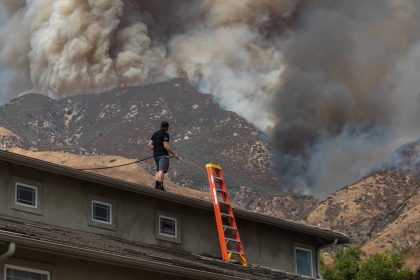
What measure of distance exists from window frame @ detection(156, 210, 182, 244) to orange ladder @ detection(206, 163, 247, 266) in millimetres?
937

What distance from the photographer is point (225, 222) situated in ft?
91.1

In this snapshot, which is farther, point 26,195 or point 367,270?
point 367,270

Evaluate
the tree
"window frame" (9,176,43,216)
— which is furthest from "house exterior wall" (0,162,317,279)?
the tree

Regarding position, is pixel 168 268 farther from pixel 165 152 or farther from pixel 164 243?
pixel 165 152

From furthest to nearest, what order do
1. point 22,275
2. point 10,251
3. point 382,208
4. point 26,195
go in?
point 382,208 → point 26,195 → point 22,275 → point 10,251

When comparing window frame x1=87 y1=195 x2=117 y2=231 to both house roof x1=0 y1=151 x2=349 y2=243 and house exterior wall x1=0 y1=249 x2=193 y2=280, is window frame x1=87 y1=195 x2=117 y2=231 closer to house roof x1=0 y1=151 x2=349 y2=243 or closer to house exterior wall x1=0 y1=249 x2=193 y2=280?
house roof x1=0 y1=151 x2=349 y2=243

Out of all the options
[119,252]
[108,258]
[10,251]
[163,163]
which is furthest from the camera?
[163,163]

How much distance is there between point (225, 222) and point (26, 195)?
5.91m

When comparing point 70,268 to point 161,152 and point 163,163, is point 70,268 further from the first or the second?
point 161,152

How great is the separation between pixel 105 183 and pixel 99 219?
0.81m

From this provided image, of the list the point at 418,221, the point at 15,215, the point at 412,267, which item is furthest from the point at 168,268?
the point at 418,221

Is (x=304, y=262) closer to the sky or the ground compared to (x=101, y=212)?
closer to the sky

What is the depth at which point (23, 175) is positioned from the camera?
23.8 metres

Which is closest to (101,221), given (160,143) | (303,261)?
(160,143)
